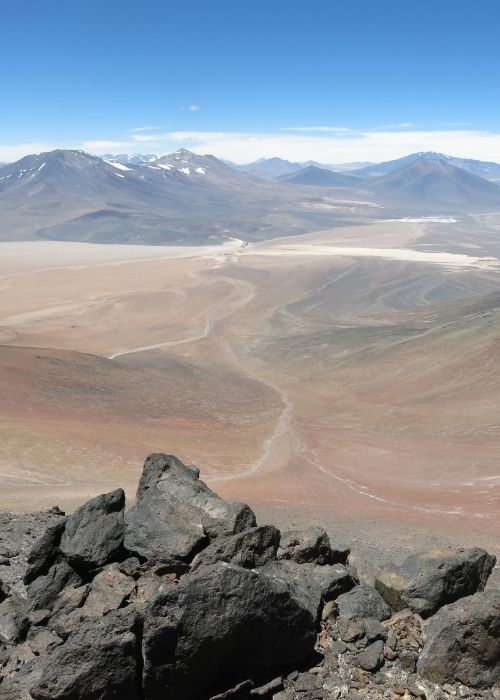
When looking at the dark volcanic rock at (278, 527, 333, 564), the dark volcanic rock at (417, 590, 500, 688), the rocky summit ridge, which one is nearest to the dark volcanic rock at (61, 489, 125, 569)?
the rocky summit ridge

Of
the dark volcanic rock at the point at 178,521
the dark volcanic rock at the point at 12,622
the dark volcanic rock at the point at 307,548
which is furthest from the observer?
the dark volcanic rock at the point at 307,548

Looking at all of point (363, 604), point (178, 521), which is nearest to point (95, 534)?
point (178, 521)

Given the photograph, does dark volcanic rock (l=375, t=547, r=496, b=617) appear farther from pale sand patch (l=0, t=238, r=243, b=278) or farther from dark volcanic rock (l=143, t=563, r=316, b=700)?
pale sand patch (l=0, t=238, r=243, b=278)

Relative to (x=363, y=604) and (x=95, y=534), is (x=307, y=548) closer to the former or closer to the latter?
(x=363, y=604)

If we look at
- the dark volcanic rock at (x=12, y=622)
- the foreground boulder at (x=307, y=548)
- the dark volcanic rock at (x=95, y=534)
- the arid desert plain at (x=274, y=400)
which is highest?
the dark volcanic rock at (x=95, y=534)

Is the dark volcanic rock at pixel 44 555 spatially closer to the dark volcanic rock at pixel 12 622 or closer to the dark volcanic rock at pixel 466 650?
the dark volcanic rock at pixel 12 622

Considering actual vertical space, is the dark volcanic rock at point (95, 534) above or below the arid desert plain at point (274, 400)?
above

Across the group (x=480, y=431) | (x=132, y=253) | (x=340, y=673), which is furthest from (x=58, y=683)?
(x=132, y=253)

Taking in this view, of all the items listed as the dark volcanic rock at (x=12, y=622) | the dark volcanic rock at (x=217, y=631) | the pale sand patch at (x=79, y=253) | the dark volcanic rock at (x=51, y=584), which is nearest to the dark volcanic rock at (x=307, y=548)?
the dark volcanic rock at (x=217, y=631)
